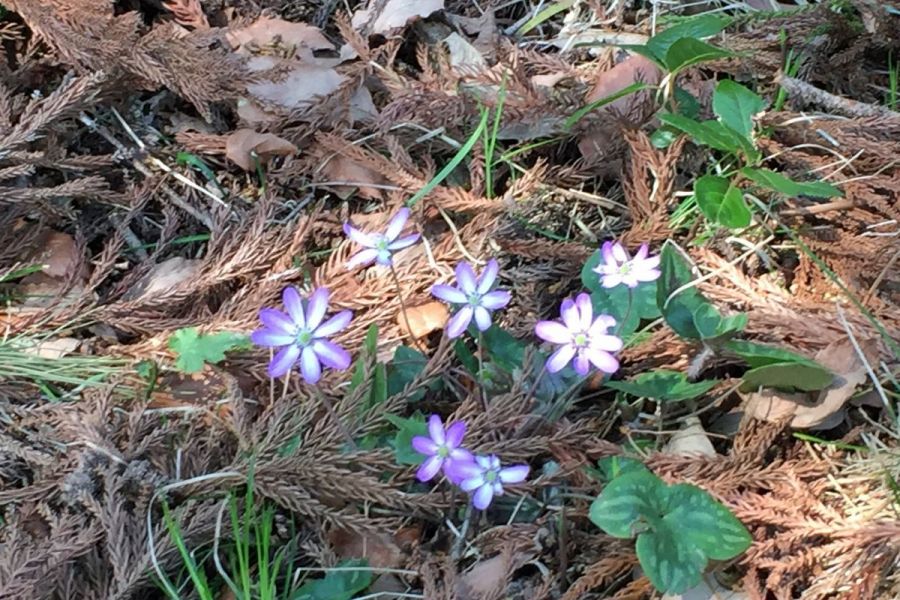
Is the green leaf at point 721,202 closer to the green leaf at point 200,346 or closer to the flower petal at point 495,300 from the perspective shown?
the flower petal at point 495,300

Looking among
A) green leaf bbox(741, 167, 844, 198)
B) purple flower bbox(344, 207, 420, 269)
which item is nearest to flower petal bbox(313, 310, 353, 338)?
purple flower bbox(344, 207, 420, 269)

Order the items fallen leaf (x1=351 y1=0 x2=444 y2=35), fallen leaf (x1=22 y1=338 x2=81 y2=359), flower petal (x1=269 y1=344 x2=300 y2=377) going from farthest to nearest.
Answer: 1. fallen leaf (x1=351 y1=0 x2=444 y2=35)
2. fallen leaf (x1=22 y1=338 x2=81 y2=359)
3. flower petal (x1=269 y1=344 x2=300 y2=377)

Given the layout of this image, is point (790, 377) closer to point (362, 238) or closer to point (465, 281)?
point (465, 281)

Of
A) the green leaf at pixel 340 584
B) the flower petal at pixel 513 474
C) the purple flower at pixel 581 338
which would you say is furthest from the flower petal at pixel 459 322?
the green leaf at pixel 340 584

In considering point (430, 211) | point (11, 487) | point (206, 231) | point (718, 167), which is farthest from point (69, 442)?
point (718, 167)

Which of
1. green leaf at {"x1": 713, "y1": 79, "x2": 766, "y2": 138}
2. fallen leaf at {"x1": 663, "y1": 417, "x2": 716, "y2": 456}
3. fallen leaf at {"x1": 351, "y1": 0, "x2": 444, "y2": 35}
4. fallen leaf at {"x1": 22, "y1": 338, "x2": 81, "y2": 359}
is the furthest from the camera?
fallen leaf at {"x1": 351, "y1": 0, "x2": 444, "y2": 35}

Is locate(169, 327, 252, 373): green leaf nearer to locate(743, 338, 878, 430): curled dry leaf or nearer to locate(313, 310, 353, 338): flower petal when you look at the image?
locate(313, 310, 353, 338): flower petal

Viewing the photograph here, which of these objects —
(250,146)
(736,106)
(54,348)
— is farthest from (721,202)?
(54,348)

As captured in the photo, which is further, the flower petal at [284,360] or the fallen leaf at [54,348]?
the fallen leaf at [54,348]
